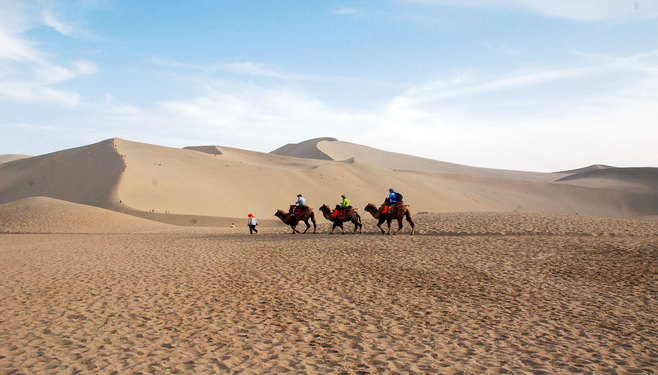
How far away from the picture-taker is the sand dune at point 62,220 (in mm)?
25953

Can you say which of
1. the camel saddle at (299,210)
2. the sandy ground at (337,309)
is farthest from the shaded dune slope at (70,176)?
the sandy ground at (337,309)

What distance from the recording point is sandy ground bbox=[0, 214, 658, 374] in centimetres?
626

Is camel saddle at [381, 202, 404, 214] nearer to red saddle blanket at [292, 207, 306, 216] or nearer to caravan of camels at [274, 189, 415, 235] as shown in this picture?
caravan of camels at [274, 189, 415, 235]

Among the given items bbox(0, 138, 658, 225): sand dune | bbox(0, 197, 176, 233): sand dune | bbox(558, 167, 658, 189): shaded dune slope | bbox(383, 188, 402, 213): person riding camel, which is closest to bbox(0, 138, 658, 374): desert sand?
bbox(0, 197, 176, 233): sand dune

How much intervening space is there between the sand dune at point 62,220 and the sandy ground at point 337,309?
31.1 ft

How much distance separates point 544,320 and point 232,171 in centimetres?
4419

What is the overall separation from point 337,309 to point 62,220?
23.9 m

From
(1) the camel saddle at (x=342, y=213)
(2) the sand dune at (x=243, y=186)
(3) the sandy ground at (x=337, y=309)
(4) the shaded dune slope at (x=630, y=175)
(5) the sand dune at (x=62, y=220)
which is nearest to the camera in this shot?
(3) the sandy ground at (x=337, y=309)

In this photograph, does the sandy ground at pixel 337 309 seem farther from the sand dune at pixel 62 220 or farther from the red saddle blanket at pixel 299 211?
the sand dune at pixel 62 220

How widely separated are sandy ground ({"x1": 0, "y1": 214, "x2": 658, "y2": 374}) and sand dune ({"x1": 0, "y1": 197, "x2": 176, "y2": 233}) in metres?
9.47

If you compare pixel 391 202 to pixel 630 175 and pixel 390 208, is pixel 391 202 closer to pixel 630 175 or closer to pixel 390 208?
pixel 390 208

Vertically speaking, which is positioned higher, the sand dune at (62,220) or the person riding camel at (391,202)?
the person riding camel at (391,202)

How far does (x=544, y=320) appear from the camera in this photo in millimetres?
8094

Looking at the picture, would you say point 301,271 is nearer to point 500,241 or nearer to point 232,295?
point 232,295
